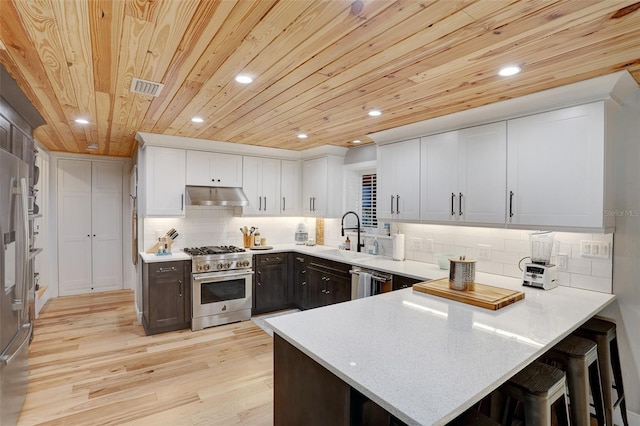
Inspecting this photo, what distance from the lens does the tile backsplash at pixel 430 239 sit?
2.59 m

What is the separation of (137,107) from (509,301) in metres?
3.23

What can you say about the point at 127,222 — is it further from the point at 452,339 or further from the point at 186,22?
the point at 452,339

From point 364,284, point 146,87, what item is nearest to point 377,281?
point 364,284

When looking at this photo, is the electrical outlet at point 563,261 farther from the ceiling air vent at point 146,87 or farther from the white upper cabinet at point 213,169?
the white upper cabinet at point 213,169

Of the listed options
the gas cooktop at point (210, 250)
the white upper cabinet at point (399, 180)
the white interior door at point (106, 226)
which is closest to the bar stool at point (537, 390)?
the white upper cabinet at point (399, 180)

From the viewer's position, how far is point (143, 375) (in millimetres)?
2998

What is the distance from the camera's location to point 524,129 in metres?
2.61

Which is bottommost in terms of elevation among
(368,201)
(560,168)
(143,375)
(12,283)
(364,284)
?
(143,375)

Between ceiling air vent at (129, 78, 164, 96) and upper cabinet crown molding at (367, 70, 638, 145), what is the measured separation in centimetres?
226

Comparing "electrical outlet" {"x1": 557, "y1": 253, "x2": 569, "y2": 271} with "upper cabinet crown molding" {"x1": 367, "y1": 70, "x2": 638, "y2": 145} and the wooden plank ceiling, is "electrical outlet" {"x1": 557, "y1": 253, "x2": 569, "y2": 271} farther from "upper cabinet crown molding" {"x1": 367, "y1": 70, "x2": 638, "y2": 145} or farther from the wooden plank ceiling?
the wooden plank ceiling

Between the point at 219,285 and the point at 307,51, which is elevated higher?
the point at 307,51

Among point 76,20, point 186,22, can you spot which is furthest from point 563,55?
point 76,20

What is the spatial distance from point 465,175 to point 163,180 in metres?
3.43

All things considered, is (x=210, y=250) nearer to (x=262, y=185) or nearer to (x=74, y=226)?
(x=262, y=185)
